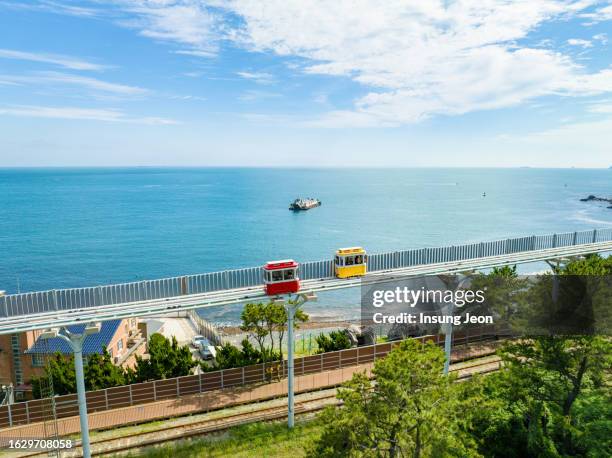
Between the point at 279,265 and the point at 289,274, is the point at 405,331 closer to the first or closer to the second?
the point at 289,274

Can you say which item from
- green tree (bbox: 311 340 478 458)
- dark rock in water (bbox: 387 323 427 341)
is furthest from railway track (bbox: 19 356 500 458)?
dark rock in water (bbox: 387 323 427 341)

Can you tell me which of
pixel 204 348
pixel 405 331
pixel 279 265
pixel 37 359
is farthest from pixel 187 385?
pixel 405 331

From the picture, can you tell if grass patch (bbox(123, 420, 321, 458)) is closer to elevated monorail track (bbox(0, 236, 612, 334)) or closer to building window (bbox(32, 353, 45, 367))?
elevated monorail track (bbox(0, 236, 612, 334))

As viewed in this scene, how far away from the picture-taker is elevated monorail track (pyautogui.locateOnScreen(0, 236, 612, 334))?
1581 cm

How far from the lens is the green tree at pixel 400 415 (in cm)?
1124

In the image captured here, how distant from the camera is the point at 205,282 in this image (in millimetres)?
19141

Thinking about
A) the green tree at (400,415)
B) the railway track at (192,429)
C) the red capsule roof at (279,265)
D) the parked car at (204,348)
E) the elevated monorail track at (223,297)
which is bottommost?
the parked car at (204,348)

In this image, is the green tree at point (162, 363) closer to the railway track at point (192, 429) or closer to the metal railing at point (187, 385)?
the metal railing at point (187, 385)

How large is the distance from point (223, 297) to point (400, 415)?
9.64 meters

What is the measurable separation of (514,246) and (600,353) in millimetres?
11868

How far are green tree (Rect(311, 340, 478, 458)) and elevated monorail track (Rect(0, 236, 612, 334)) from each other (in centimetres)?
785

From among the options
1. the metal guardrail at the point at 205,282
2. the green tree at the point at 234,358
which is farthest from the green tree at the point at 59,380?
the green tree at the point at 234,358

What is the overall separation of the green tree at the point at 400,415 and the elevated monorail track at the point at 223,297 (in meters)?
7.85

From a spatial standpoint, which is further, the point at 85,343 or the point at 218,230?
the point at 218,230
